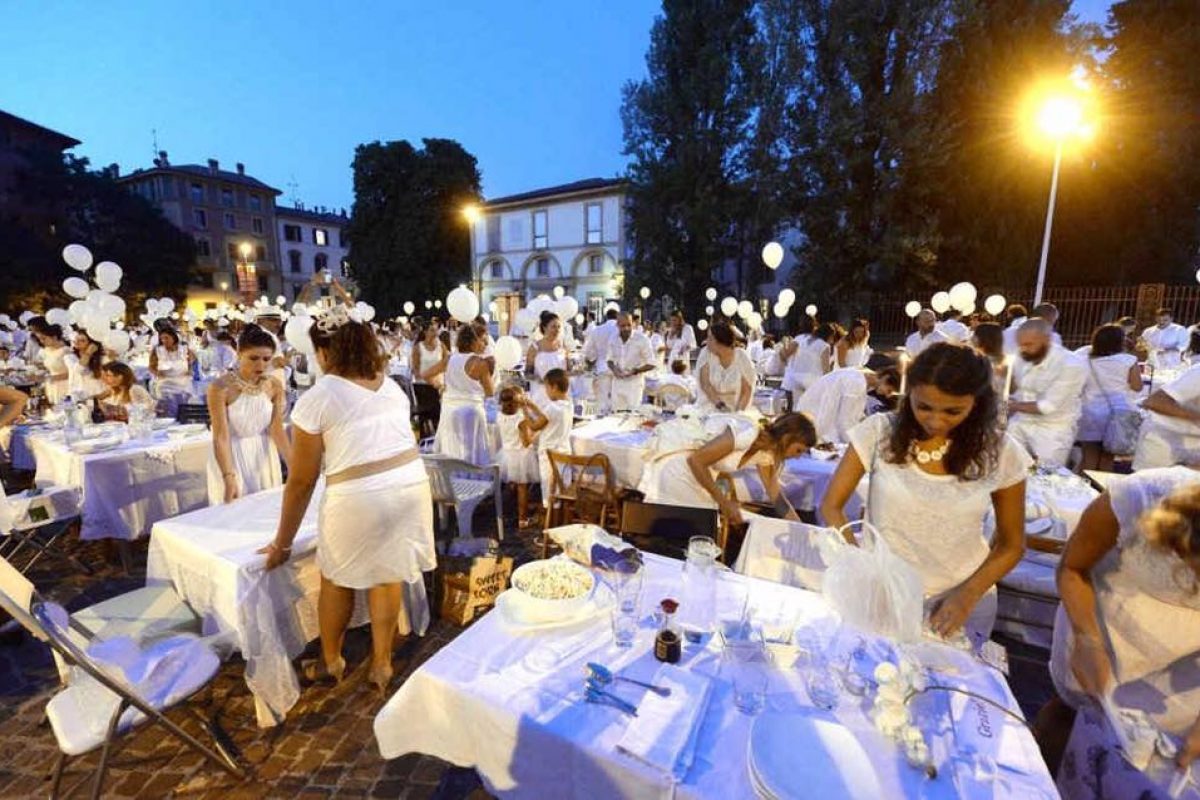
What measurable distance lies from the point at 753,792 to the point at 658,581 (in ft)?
3.45

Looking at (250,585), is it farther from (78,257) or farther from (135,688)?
(78,257)

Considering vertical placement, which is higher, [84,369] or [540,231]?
[540,231]

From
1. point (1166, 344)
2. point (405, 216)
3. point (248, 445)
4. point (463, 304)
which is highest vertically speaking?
point (405, 216)

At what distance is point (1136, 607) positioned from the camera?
5.76 ft

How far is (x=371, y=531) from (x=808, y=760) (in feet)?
6.97

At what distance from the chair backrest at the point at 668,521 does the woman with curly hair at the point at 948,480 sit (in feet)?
3.80

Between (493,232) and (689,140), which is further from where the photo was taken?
(493,232)

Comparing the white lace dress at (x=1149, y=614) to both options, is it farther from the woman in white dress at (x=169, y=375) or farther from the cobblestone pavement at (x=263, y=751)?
the woman in white dress at (x=169, y=375)

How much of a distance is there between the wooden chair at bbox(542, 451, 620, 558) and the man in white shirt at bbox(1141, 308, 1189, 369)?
32.6ft

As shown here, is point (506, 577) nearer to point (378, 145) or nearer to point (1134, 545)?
point (1134, 545)

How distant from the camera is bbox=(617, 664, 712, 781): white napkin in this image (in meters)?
1.40

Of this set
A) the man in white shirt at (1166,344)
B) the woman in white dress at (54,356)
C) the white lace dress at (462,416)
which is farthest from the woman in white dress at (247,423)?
the man in white shirt at (1166,344)

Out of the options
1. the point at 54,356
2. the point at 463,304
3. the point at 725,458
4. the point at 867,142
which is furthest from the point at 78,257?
the point at 867,142

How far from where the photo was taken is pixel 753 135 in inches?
795
